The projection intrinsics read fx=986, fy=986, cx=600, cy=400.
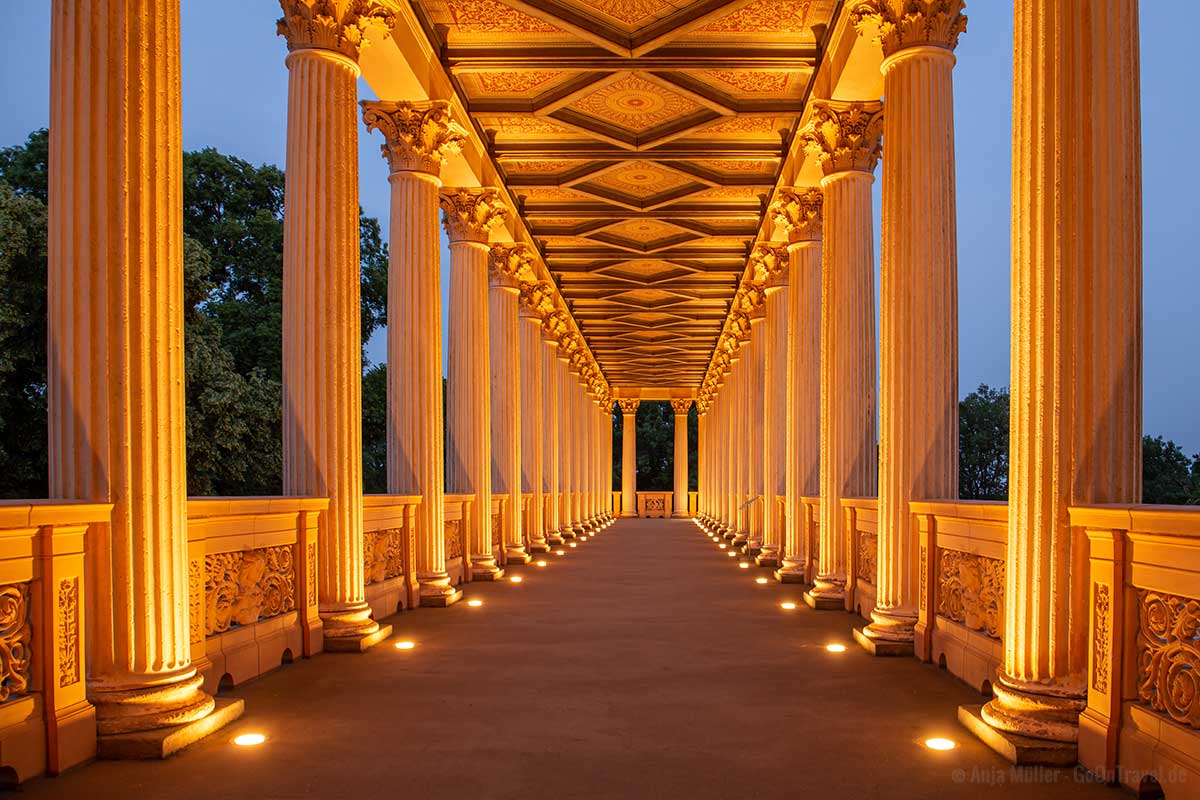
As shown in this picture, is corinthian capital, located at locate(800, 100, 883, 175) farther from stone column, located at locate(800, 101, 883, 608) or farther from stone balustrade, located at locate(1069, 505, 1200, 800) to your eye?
stone balustrade, located at locate(1069, 505, 1200, 800)

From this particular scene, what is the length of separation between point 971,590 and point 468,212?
37.7ft

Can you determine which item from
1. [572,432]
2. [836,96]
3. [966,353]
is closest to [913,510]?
[836,96]

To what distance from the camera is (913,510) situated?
8406 millimetres

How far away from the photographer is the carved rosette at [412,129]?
1251cm

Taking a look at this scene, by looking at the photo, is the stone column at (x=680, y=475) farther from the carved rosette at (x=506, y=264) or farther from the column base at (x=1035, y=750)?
the column base at (x=1035, y=750)

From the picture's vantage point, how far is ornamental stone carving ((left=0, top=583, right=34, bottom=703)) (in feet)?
15.8

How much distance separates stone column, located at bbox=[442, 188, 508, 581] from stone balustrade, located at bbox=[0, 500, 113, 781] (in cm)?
1025

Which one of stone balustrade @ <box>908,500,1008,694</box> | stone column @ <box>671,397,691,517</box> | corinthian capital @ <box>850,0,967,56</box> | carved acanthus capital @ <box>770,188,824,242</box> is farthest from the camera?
stone column @ <box>671,397,691,517</box>

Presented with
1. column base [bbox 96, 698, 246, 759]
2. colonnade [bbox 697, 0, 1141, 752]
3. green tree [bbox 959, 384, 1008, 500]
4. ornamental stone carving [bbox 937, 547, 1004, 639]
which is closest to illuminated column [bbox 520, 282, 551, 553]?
colonnade [bbox 697, 0, 1141, 752]

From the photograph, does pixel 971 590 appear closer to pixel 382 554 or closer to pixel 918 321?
pixel 918 321

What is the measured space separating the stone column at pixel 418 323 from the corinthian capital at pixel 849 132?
4751mm

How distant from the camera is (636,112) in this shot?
15547 millimetres

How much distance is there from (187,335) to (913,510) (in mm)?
16926

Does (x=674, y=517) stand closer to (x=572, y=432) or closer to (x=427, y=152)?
(x=572, y=432)
